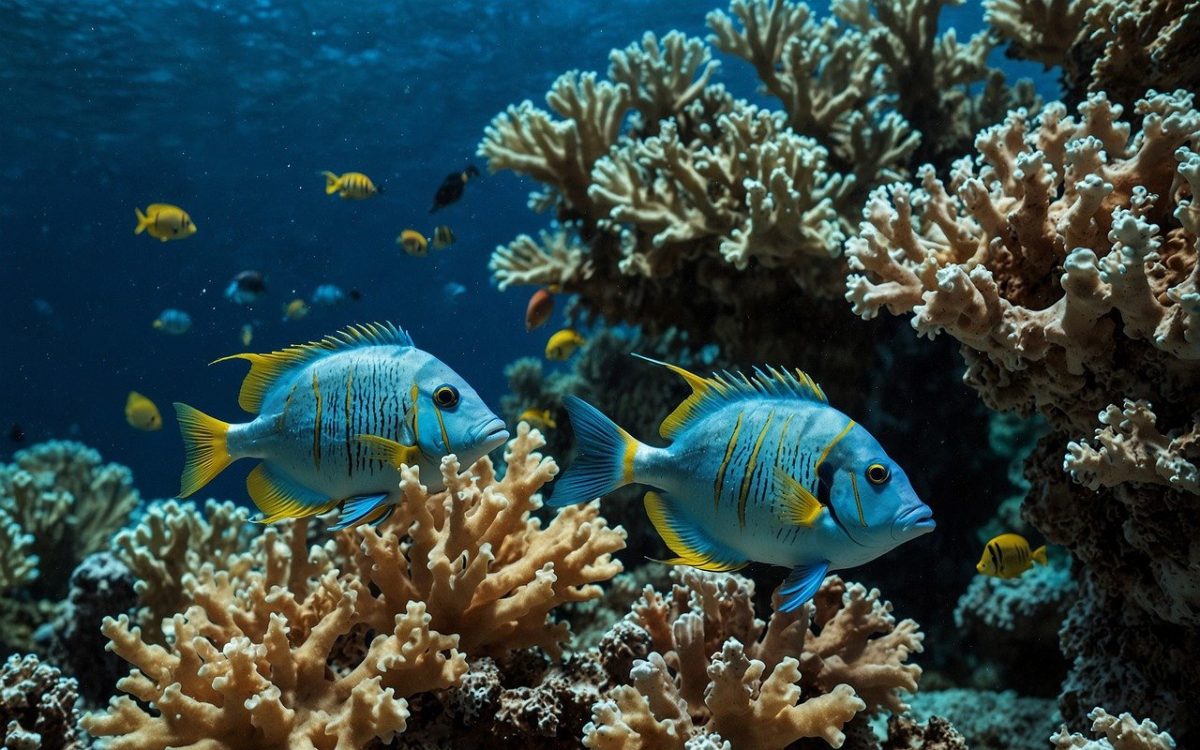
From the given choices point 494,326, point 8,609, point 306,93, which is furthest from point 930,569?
point 494,326

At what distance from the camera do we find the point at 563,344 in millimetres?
7164

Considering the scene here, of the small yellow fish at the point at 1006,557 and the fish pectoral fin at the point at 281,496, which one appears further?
the small yellow fish at the point at 1006,557

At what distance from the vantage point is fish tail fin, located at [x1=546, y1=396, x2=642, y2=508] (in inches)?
76.0

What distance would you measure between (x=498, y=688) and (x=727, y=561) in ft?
3.27

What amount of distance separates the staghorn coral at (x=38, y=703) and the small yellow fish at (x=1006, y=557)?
4383 millimetres

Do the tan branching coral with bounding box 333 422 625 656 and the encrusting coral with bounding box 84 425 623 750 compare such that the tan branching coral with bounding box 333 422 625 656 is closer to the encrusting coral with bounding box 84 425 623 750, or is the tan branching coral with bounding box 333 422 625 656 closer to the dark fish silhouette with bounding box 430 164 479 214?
the encrusting coral with bounding box 84 425 623 750

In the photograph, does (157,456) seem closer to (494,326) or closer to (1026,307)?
(494,326)

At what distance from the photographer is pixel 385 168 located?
29359 millimetres

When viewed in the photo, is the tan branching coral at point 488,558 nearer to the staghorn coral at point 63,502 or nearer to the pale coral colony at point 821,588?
the pale coral colony at point 821,588

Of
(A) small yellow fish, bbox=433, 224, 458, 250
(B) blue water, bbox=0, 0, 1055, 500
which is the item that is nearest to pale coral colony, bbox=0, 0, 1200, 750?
(A) small yellow fish, bbox=433, 224, 458, 250

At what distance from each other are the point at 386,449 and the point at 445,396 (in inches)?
8.8

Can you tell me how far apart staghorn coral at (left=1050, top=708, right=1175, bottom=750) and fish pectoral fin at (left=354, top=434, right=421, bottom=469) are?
1.94m

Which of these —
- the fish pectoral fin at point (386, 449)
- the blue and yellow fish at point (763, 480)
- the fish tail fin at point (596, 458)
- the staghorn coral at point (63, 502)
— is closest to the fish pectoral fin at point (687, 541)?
the blue and yellow fish at point (763, 480)

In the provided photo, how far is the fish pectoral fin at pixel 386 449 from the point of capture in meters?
2.01
